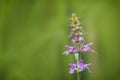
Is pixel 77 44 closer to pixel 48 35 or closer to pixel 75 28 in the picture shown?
pixel 75 28

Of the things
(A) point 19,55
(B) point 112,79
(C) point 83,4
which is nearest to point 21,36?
(A) point 19,55

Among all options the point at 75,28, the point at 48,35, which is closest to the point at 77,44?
the point at 75,28

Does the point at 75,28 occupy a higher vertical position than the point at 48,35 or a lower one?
lower

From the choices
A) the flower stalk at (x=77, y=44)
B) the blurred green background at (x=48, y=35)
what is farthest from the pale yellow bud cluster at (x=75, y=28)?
the blurred green background at (x=48, y=35)

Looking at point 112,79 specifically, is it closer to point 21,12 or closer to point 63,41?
point 63,41

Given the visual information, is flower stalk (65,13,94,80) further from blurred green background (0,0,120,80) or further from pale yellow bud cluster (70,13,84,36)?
blurred green background (0,0,120,80)

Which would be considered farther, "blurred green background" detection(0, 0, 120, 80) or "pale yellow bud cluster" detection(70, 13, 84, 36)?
"blurred green background" detection(0, 0, 120, 80)

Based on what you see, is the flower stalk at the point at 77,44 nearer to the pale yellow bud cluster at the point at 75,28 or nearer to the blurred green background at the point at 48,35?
the pale yellow bud cluster at the point at 75,28

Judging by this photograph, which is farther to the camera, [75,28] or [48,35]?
[48,35]

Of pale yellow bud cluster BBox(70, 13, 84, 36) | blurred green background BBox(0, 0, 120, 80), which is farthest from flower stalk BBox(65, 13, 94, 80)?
blurred green background BBox(0, 0, 120, 80)
